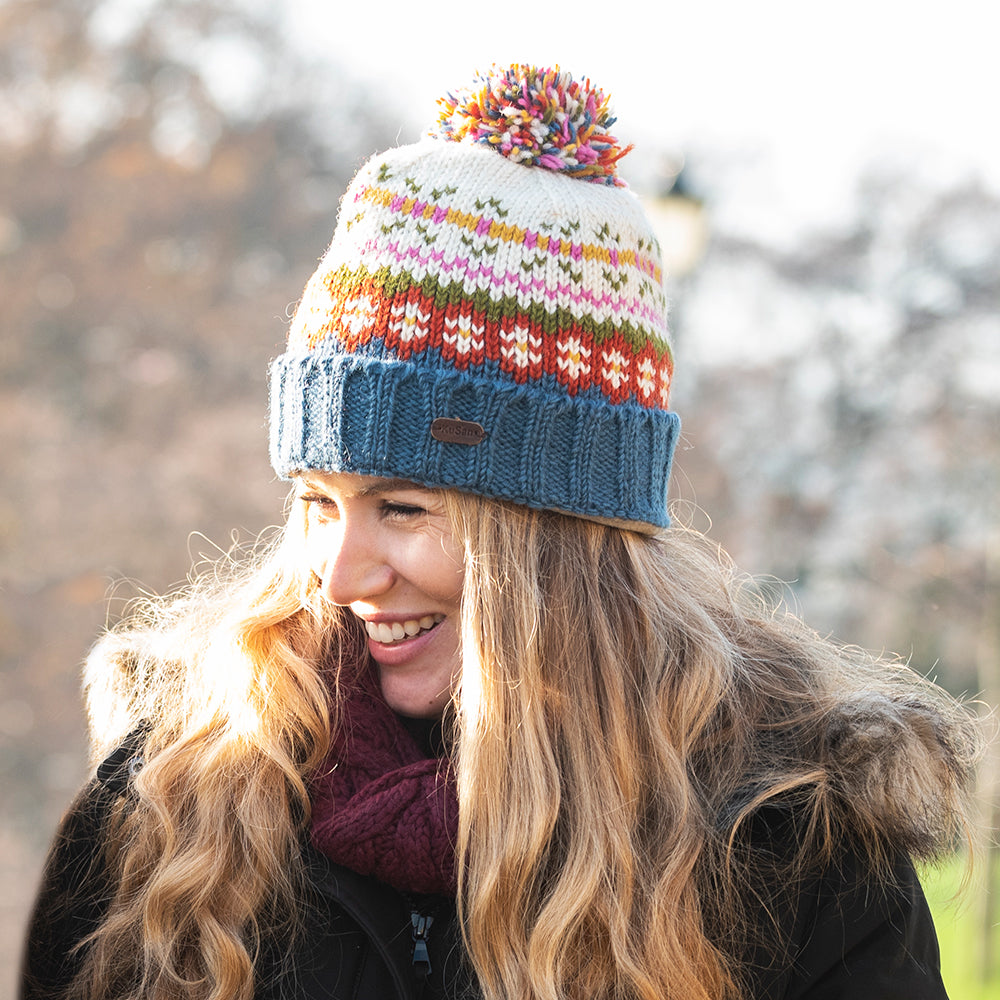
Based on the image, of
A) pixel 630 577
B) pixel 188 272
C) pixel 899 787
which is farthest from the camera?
pixel 188 272

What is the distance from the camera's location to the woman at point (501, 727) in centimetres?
191

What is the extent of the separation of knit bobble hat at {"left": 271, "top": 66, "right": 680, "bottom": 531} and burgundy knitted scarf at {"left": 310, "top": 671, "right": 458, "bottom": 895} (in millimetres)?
554

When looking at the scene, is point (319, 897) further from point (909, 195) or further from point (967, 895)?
point (909, 195)

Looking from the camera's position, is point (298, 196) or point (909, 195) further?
point (298, 196)

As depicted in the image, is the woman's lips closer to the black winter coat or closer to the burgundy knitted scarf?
the burgundy knitted scarf

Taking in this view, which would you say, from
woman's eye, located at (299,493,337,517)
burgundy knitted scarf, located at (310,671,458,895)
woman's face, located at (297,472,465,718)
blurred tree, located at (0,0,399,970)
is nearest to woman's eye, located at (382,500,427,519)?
woman's face, located at (297,472,465,718)

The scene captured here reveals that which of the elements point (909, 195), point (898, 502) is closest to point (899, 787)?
point (898, 502)

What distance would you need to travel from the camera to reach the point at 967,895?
2006 millimetres

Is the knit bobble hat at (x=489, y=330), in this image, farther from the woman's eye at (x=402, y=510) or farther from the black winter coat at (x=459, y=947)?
the black winter coat at (x=459, y=947)

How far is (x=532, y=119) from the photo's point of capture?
2.18 meters

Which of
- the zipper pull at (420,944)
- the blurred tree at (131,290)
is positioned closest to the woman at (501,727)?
the zipper pull at (420,944)

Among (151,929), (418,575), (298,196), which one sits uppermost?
(298,196)

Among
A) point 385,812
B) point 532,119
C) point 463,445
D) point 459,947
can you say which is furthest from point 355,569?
point 532,119

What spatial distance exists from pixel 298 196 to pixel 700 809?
42.0 feet
